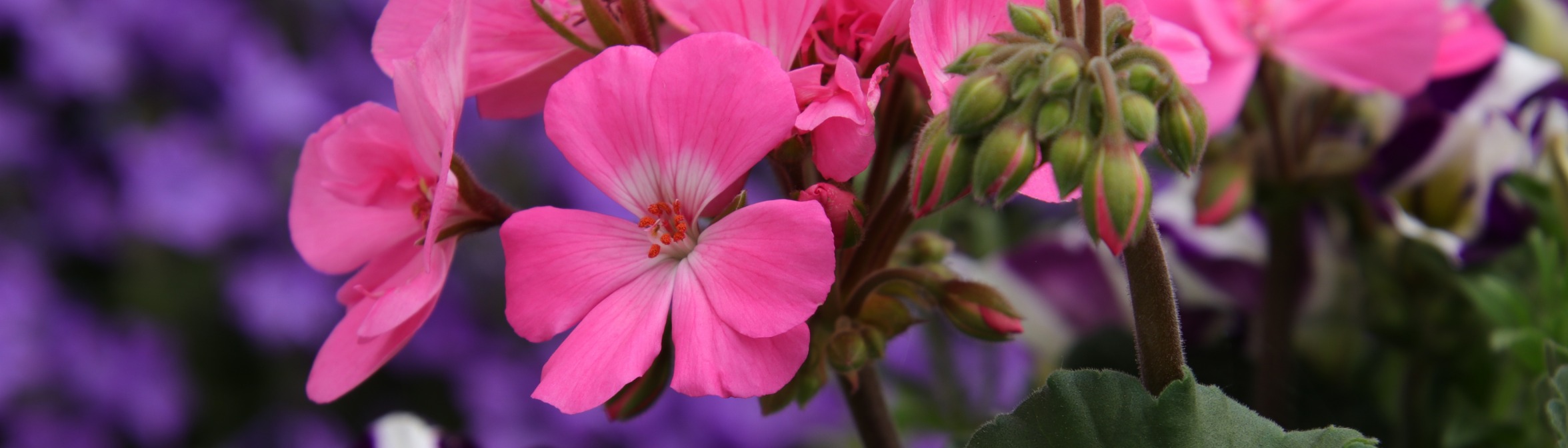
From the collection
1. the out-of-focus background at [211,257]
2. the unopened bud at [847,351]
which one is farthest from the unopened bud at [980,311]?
the out-of-focus background at [211,257]

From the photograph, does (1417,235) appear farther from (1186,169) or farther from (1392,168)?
(1186,169)

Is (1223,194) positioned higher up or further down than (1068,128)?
further down

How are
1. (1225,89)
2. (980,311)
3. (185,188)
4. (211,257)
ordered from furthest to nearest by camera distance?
(211,257), (185,188), (1225,89), (980,311)

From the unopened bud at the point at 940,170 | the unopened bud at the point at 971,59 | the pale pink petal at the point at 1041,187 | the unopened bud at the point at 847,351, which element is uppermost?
the unopened bud at the point at 971,59

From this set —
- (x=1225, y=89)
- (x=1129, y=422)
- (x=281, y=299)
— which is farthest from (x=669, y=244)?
(x=281, y=299)

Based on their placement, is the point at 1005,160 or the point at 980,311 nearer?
the point at 1005,160

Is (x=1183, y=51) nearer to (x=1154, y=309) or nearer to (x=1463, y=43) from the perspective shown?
(x=1154, y=309)

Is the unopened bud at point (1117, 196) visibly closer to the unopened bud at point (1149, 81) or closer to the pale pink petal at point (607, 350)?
the unopened bud at point (1149, 81)

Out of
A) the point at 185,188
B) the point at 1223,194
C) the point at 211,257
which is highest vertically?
the point at 1223,194
